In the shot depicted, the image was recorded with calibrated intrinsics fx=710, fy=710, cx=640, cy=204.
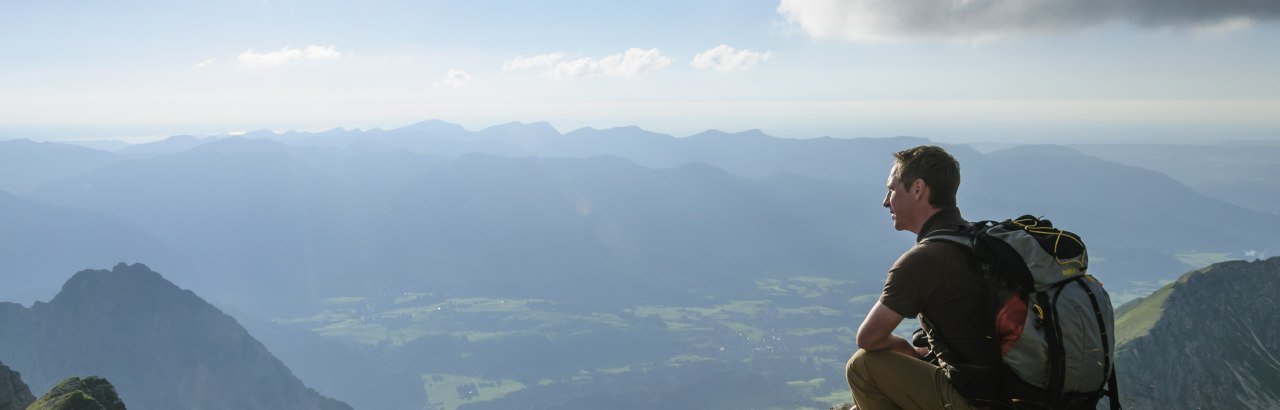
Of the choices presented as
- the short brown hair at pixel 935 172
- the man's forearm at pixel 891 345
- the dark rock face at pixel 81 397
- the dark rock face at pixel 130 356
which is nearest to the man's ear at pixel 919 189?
the short brown hair at pixel 935 172

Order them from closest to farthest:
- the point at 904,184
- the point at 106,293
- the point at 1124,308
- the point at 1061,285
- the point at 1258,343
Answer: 1. the point at 1061,285
2. the point at 904,184
3. the point at 1258,343
4. the point at 1124,308
5. the point at 106,293

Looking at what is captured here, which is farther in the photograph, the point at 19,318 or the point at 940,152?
the point at 19,318

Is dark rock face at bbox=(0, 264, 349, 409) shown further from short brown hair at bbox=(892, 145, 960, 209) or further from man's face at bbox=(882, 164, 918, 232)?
short brown hair at bbox=(892, 145, 960, 209)

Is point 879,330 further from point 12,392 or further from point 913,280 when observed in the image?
point 12,392

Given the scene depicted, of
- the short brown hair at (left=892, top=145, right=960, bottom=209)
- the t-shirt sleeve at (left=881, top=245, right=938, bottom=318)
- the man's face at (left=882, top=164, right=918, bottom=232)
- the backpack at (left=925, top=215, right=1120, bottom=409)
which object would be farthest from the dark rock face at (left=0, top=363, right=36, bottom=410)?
the backpack at (left=925, top=215, right=1120, bottom=409)

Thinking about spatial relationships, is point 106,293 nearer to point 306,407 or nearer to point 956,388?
point 306,407

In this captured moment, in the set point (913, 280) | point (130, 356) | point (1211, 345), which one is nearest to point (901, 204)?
point (913, 280)

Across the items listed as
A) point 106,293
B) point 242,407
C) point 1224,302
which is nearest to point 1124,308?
point 1224,302

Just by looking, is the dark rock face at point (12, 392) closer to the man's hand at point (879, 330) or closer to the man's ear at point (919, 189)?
the man's hand at point (879, 330)
